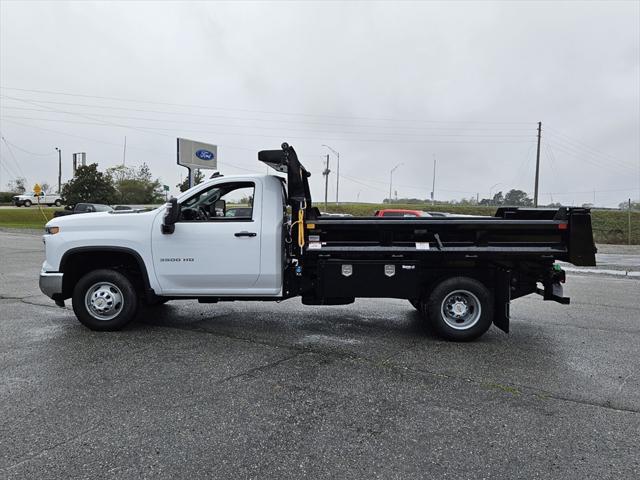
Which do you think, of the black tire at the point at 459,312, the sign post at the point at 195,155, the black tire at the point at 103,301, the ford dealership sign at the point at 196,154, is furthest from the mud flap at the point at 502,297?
the ford dealership sign at the point at 196,154

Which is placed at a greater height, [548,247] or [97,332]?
[548,247]

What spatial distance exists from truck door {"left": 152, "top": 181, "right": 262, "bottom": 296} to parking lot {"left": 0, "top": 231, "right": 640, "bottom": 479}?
0.65 meters

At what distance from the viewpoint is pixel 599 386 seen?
184 inches

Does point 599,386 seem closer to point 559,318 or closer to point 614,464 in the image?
point 614,464

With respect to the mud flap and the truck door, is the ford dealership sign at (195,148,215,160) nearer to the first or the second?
the truck door

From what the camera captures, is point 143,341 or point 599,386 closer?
point 599,386

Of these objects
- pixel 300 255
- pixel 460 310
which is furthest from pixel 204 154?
pixel 460 310

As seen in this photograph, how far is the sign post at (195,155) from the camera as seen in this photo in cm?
2569

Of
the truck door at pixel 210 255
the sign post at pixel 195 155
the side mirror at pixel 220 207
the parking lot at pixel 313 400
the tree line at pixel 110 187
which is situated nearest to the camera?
the parking lot at pixel 313 400

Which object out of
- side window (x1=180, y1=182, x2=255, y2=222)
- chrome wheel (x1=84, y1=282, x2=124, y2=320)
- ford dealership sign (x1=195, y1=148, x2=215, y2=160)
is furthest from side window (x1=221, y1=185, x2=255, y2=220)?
ford dealership sign (x1=195, y1=148, x2=215, y2=160)

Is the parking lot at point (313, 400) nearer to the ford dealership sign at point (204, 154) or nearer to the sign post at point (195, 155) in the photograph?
the sign post at point (195, 155)

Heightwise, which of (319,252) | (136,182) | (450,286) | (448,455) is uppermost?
(136,182)

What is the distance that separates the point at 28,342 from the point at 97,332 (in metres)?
0.78

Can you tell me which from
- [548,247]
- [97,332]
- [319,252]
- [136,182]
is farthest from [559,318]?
[136,182]
